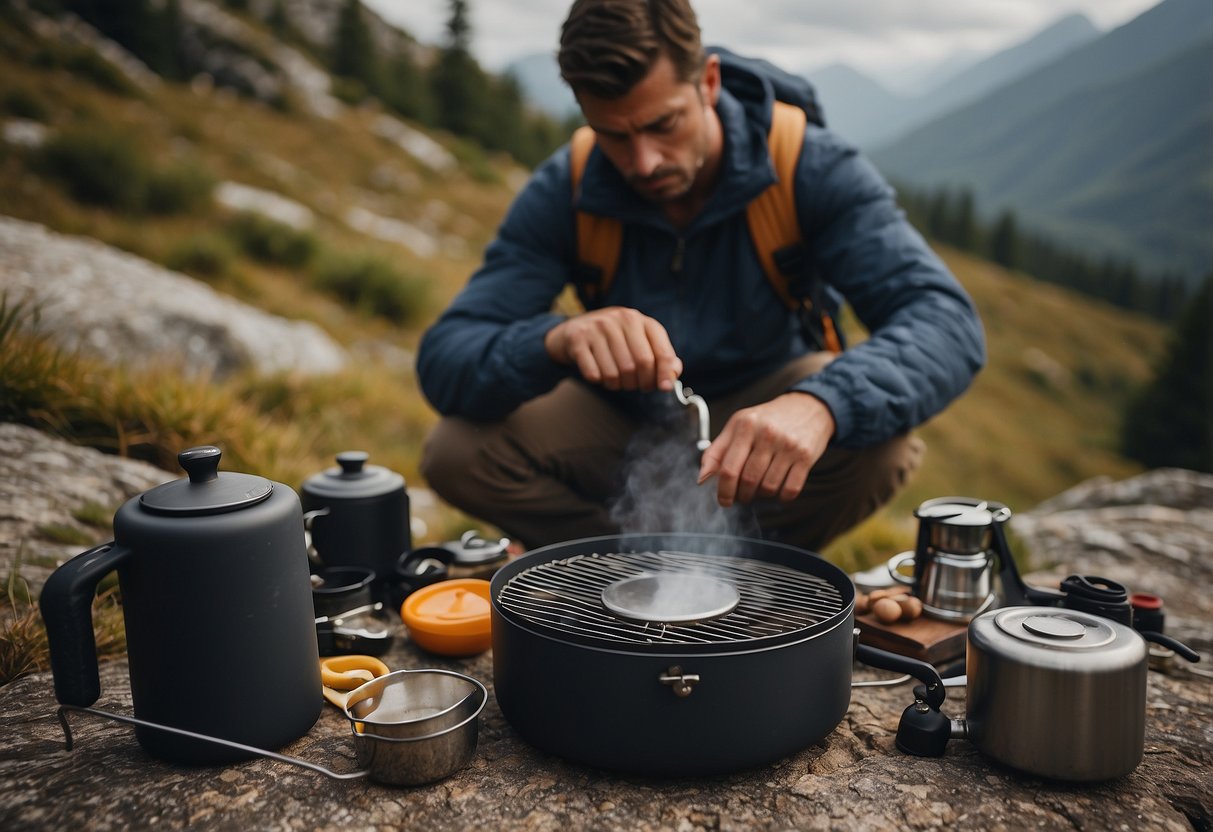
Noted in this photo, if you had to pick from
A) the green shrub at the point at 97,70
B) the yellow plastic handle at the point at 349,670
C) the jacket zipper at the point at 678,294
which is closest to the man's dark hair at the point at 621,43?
the jacket zipper at the point at 678,294

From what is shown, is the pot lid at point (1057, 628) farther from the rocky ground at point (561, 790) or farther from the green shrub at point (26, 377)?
the green shrub at point (26, 377)

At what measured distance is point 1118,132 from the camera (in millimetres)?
191875

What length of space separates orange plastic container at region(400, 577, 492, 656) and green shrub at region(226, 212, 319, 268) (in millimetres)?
7446

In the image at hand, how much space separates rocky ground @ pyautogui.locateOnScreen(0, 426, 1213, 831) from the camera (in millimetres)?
1674

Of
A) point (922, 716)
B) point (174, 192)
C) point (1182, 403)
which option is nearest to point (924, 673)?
point (922, 716)

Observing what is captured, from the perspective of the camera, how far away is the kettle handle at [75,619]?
1.59m

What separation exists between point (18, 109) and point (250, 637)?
12554 millimetres

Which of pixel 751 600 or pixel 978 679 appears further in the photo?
pixel 751 600

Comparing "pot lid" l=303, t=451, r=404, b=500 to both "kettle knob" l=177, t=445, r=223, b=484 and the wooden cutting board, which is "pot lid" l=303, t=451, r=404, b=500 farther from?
the wooden cutting board

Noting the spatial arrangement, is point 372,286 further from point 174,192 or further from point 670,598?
point 670,598

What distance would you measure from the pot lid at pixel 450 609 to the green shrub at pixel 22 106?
1177 centimetres

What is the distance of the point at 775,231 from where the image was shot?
3125 mm

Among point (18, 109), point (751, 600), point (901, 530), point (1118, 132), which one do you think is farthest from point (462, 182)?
point (1118, 132)

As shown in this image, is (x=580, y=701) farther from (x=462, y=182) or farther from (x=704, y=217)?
(x=462, y=182)
